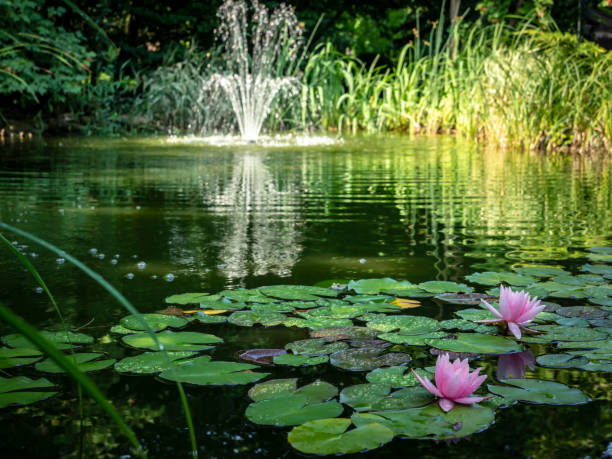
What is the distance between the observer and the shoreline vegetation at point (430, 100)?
7570 millimetres

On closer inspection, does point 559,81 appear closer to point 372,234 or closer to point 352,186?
point 352,186

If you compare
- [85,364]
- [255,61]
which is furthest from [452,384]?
[255,61]

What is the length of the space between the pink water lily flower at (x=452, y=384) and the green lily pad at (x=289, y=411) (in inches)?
7.3

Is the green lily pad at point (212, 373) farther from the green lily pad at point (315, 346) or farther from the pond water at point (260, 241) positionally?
the green lily pad at point (315, 346)

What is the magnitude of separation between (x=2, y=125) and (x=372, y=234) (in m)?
8.45

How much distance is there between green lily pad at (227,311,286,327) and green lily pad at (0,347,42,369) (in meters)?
0.53

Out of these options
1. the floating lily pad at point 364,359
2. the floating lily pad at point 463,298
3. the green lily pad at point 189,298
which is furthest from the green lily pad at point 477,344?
the green lily pad at point 189,298

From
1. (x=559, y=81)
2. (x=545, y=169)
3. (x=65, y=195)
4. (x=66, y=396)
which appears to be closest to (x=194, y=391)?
(x=66, y=396)

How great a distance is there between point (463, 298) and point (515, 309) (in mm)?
393

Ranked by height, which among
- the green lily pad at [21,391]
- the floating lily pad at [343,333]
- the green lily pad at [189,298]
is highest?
the green lily pad at [189,298]

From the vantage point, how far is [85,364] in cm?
179

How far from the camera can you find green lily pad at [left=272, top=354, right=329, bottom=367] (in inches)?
71.5

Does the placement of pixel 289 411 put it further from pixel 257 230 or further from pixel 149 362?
pixel 257 230

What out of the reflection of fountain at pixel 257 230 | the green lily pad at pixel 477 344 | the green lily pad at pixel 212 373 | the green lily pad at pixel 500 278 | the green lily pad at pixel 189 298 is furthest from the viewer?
the reflection of fountain at pixel 257 230
